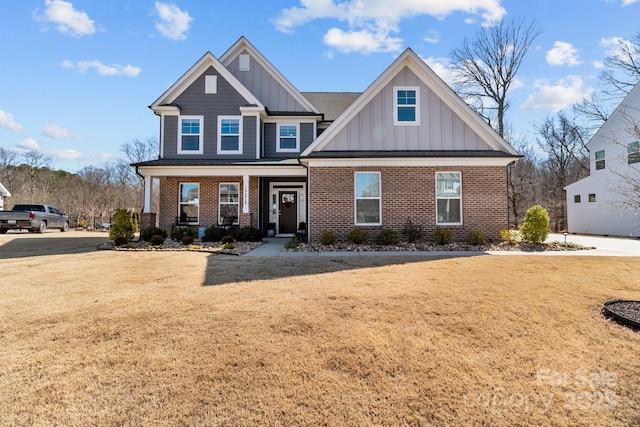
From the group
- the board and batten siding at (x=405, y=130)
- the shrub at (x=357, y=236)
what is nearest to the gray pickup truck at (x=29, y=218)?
the board and batten siding at (x=405, y=130)

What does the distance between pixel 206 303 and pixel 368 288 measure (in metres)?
2.65

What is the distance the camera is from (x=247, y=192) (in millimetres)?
13844

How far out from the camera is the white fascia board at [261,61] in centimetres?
1634

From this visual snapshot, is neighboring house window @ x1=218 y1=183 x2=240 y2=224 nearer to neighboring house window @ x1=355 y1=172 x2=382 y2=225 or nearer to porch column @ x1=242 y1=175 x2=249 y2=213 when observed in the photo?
porch column @ x1=242 y1=175 x2=249 y2=213

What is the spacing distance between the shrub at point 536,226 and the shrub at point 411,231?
3835 millimetres

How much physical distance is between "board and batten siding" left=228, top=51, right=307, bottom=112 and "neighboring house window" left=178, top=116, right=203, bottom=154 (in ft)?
10.8

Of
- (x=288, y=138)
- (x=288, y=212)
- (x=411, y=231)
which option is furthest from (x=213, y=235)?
(x=411, y=231)

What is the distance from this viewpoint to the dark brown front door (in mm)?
16047

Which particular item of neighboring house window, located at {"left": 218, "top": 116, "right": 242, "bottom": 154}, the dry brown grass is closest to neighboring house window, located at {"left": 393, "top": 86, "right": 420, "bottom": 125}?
neighboring house window, located at {"left": 218, "top": 116, "right": 242, "bottom": 154}

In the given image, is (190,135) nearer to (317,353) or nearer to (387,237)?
(387,237)

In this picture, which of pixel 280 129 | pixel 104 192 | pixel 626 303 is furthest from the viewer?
pixel 104 192

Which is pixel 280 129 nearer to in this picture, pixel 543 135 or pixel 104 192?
pixel 104 192

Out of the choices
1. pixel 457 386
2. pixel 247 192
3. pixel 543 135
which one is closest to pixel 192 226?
pixel 247 192

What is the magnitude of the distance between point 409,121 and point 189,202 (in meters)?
10.5
